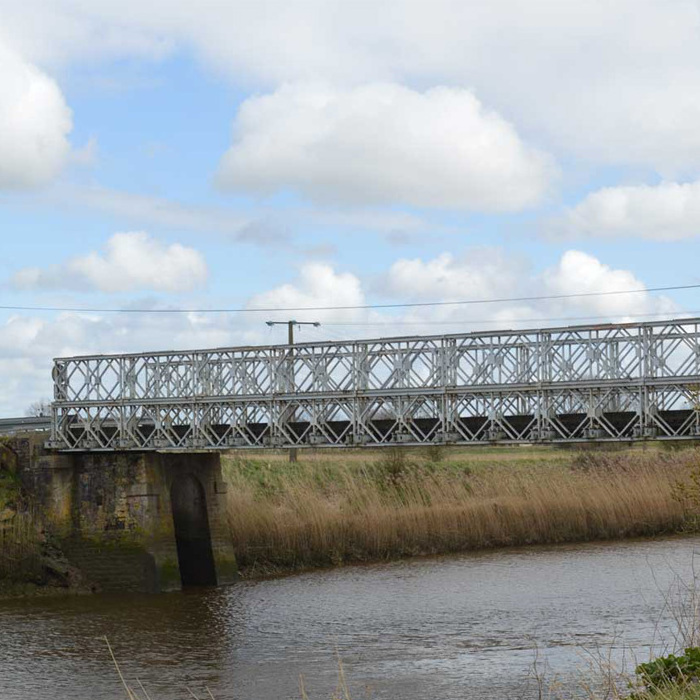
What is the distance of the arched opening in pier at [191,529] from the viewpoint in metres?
35.8

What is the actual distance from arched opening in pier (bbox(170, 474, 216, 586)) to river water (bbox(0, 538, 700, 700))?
1.58m

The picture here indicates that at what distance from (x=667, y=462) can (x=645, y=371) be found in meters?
20.2

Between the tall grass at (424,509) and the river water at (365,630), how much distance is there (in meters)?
1.59

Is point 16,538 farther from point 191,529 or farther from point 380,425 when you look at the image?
point 380,425

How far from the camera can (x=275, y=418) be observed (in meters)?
33.0

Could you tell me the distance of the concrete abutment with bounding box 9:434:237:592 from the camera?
112ft

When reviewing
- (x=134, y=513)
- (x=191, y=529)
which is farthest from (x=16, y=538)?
(x=191, y=529)

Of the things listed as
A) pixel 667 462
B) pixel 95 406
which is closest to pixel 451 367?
pixel 95 406

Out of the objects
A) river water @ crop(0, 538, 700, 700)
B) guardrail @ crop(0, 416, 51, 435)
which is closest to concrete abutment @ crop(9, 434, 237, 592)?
river water @ crop(0, 538, 700, 700)

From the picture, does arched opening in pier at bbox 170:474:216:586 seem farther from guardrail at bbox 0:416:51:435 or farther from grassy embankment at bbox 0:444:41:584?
guardrail at bbox 0:416:51:435

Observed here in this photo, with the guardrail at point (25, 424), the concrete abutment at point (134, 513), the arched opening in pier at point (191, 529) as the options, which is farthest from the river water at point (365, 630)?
the guardrail at point (25, 424)

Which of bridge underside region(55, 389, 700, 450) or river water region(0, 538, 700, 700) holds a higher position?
bridge underside region(55, 389, 700, 450)

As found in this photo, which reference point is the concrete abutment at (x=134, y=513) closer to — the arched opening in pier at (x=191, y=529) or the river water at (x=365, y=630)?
the arched opening in pier at (x=191, y=529)

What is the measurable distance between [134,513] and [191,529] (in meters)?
2.58
